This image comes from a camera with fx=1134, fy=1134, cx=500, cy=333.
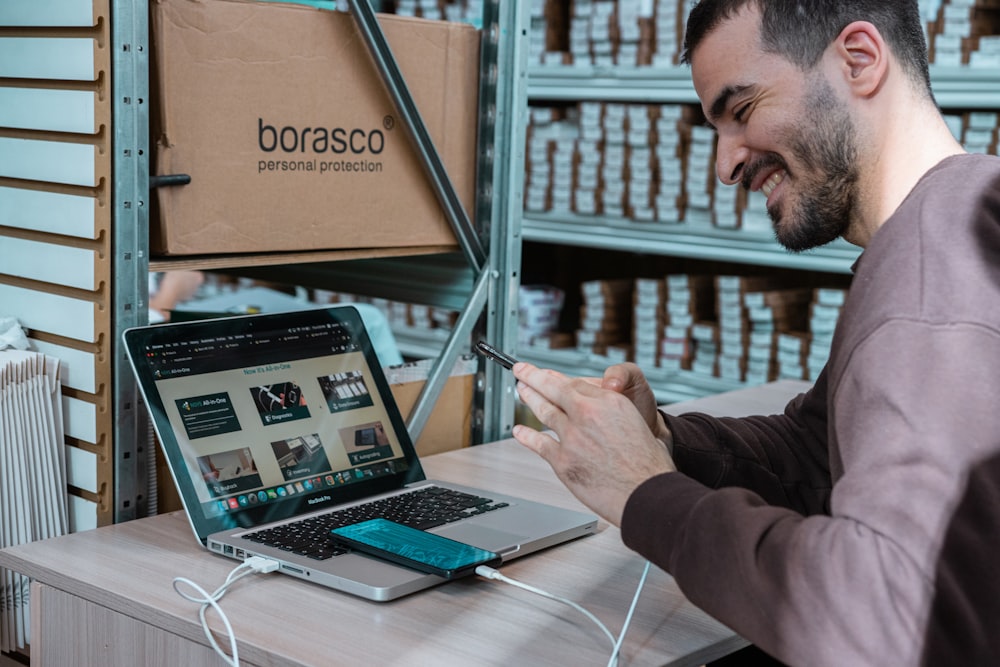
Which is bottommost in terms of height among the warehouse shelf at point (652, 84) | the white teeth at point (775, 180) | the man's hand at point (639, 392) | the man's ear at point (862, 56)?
the man's hand at point (639, 392)

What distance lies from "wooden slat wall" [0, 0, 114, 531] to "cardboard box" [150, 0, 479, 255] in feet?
0.27

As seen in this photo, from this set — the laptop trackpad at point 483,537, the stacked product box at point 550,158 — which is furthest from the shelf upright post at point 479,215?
the stacked product box at point 550,158

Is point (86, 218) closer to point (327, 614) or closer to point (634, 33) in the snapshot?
point (327, 614)

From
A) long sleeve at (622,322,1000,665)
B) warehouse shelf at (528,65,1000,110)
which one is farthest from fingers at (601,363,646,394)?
warehouse shelf at (528,65,1000,110)

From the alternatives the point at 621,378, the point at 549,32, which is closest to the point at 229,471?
the point at 621,378

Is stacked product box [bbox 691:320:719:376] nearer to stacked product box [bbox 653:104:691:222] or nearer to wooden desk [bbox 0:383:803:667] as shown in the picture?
stacked product box [bbox 653:104:691:222]

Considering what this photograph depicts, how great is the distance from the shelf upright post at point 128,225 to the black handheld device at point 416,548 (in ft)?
0.88

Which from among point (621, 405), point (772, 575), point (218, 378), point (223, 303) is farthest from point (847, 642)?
point (223, 303)

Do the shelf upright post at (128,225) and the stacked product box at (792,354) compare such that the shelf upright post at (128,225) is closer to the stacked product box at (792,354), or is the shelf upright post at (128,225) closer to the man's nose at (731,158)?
the man's nose at (731,158)

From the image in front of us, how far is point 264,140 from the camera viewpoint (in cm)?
141

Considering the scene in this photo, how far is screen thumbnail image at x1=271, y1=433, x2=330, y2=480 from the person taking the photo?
1312 millimetres

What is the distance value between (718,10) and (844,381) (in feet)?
1.37

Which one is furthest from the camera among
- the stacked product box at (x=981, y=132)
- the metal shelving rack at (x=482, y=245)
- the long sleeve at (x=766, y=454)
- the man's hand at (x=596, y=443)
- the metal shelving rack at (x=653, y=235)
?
the metal shelving rack at (x=653, y=235)

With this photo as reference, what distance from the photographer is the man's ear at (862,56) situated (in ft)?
3.26
